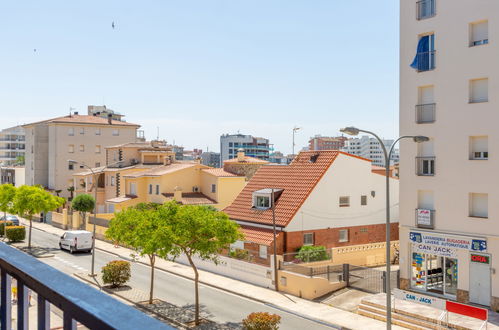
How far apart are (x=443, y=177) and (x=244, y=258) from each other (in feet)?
49.1

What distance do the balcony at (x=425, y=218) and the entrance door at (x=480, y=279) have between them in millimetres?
3218

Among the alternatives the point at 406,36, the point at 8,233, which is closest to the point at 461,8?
the point at 406,36

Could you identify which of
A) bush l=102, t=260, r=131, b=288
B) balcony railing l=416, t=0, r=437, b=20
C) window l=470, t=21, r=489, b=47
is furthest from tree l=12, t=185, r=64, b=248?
window l=470, t=21, r=489, b=47

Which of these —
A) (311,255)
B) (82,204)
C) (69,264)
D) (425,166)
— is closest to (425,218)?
(425,166)

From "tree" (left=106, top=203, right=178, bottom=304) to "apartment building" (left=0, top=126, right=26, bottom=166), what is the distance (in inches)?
4962

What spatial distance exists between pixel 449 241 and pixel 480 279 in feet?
8.49

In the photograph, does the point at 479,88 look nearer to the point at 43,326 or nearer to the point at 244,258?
the point at 244,258

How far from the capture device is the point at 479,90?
27203mm

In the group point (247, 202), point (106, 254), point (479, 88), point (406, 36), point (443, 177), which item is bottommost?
point (106, 254)

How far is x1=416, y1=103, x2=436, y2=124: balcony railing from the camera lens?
29391mm

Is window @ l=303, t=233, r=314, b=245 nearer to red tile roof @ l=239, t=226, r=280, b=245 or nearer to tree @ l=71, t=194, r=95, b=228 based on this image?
red tile roof @ l=239, t=226, r=280, b=245

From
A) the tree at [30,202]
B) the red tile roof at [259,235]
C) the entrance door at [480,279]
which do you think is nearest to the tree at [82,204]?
the tree at [30,202]

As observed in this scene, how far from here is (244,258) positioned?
35.4 meters

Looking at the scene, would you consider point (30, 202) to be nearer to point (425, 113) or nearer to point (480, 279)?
point (425, 113)
